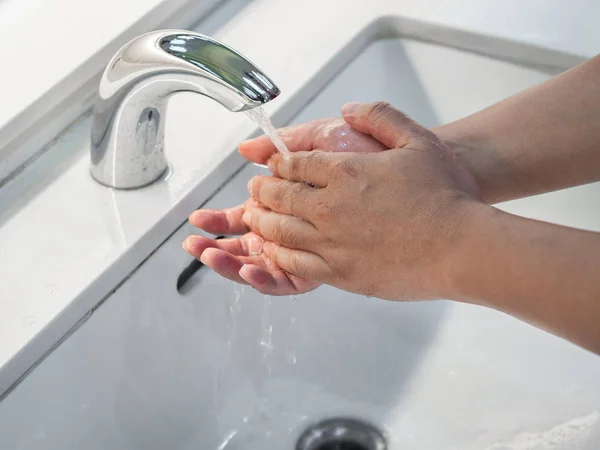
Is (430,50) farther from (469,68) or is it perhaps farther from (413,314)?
(413,314)

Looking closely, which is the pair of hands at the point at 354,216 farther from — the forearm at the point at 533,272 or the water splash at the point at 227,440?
the water splash at the point at 227,440

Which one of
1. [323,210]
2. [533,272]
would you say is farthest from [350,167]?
[533,272]

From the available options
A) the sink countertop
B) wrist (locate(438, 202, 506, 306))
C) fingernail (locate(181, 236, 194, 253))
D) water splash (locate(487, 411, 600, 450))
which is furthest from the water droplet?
water splash (locate(487, 411, 600, 450))

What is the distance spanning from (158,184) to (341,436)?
0.24m

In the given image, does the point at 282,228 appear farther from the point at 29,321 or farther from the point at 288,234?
the point at 29,321

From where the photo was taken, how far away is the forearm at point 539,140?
62cm

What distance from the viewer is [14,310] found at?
49 centimetres

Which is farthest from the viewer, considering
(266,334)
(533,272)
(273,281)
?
(266,334)

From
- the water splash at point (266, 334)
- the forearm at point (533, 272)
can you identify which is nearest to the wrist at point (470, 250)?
the forearm at point (533, 272)

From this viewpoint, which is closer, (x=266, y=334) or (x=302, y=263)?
(x=302, y=263)

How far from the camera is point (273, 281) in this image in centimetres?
56

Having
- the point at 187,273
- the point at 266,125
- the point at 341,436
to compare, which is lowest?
the point at 341,436

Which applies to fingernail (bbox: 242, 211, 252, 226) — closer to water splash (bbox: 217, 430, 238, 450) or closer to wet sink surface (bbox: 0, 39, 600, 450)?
wet sink surface (bbox: 0, 39, 600, 450)

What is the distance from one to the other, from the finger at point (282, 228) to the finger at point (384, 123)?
8cm
